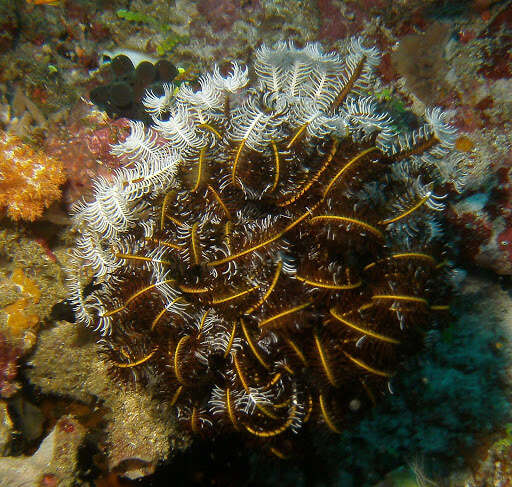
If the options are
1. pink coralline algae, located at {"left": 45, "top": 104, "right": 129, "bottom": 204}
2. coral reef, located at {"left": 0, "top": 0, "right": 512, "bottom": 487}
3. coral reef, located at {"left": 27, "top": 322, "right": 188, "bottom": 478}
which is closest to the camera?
coral reef, located at {"left": 27, "top": 322, "right": 188, "bottom": 478}

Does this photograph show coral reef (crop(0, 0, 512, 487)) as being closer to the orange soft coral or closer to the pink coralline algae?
the pink coralline algae

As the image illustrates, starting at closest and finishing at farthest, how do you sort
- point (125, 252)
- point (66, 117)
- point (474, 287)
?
point (125, 252) < point (474, 287) < point (66, 117)

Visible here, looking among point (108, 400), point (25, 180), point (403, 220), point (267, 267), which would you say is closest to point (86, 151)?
point (25, 180)

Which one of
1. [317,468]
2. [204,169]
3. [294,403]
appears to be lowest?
[317,468]

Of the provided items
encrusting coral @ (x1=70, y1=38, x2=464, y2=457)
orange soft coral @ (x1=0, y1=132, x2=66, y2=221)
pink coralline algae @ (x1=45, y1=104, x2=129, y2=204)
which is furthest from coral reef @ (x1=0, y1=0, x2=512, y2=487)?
encrusting coral @ (x1=70, y1=38, x2=464, y2=457)

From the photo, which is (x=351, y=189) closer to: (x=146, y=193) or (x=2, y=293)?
(x=146, y=193)

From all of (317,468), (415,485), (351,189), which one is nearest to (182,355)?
(351,189)

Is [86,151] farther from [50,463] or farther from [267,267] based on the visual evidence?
[50,463]
